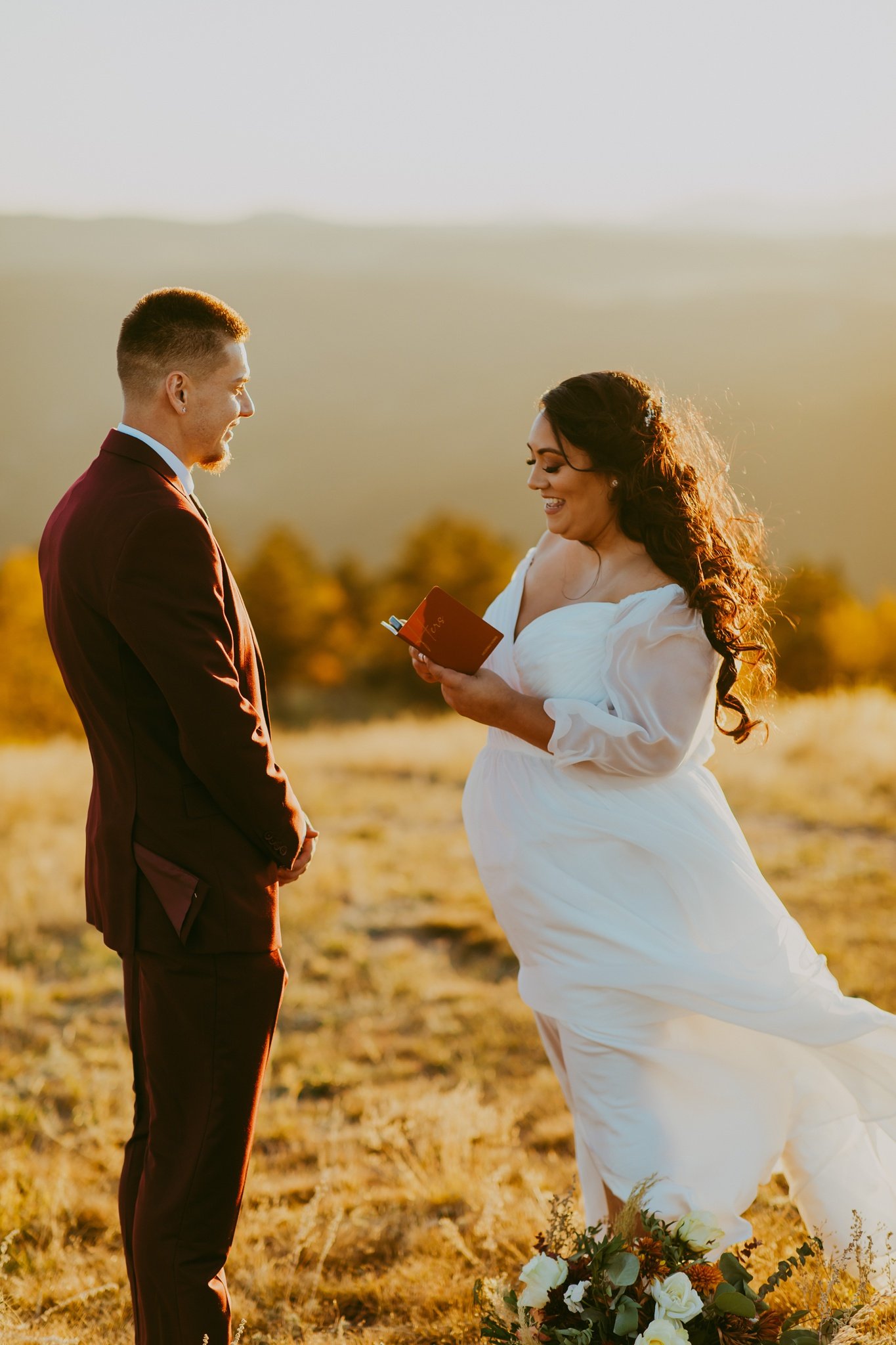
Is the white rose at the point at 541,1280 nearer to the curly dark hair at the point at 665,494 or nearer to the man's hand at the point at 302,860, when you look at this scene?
the man's hand at the point at 302,860

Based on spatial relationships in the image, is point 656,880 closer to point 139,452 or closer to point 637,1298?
point 637,1298

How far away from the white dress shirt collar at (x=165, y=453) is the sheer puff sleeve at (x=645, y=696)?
1060mm

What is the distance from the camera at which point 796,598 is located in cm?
2922

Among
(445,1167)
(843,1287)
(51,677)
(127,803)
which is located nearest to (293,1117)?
(445,1167)

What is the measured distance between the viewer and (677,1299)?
2225 mm

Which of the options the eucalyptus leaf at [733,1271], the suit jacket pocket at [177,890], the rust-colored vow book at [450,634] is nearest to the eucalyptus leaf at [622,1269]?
the eucalyptus leaf at [733,1271]

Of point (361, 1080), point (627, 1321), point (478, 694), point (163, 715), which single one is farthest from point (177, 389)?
point (361, 1080)

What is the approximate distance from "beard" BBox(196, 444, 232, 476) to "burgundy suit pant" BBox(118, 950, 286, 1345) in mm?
1072

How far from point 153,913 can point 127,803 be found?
24 centimetres

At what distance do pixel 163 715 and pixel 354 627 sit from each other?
3933 cm

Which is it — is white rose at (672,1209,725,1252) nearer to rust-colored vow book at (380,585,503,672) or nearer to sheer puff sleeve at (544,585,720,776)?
sheer puff sleeve at (544,585,720,776)

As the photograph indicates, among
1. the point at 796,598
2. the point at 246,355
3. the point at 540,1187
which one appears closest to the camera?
the point at 246,355

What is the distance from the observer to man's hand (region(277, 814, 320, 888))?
2.51 metres

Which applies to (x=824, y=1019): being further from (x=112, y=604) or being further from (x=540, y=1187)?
(x=112, y=604)
